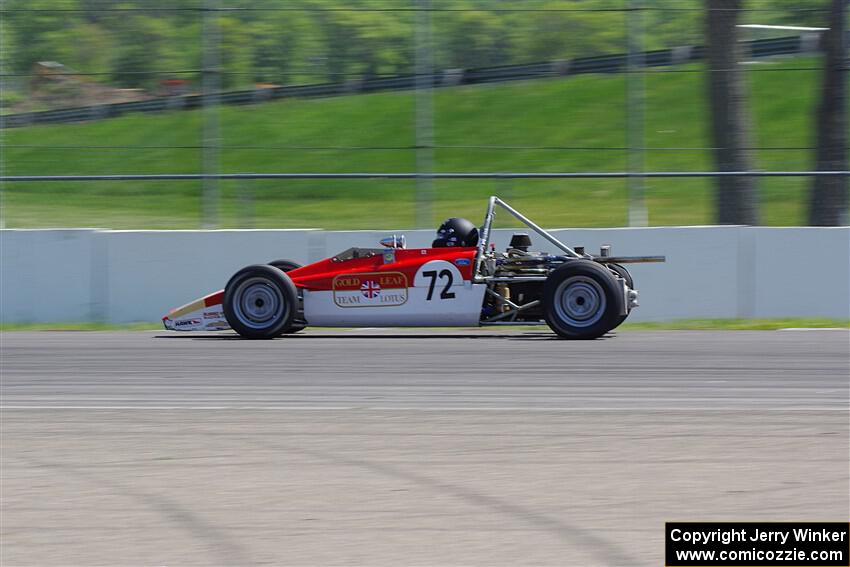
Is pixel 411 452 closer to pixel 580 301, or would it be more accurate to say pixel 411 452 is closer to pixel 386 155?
pixel 580 301

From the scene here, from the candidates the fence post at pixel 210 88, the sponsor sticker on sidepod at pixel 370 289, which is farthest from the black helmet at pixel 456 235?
the fence post at pixel 210 88

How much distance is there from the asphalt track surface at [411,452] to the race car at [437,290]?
81 centimetres

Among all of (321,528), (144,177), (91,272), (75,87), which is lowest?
(321,528)

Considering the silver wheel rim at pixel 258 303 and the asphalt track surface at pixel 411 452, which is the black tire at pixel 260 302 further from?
the asphalt track surface at pixel 411 452

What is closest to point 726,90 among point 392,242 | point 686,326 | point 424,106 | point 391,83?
point 686,326

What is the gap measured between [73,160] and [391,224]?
3972mm

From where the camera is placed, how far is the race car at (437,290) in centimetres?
1152

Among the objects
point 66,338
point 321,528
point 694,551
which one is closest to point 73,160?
point 66,338

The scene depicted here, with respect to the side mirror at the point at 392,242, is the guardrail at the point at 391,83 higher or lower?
higher

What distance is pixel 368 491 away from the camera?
5.72 meters

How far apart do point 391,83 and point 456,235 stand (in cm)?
357

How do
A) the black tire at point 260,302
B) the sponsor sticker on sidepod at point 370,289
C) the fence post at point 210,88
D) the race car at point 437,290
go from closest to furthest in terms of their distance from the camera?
the race car at point 437,290 → the sponsor sticker on sidepod at point 370,289 → the black tire at point 260,302 → the fence post at point 210,88

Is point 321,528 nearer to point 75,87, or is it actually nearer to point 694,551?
point 694,551

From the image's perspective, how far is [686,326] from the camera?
13297mm
